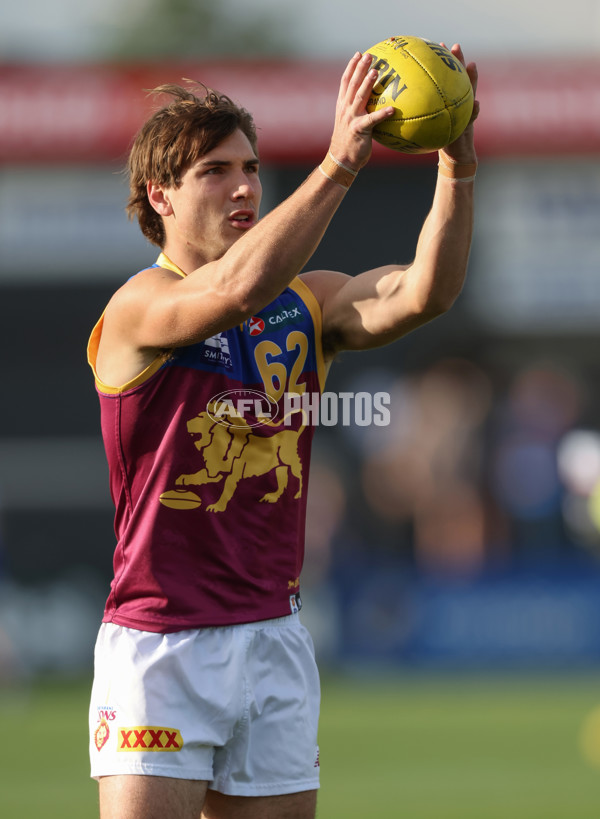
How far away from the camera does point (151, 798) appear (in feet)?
12.2

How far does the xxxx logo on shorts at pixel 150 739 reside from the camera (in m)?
3.79

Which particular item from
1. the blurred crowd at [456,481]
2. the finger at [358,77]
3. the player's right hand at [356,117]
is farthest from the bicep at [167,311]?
the blurred crowd at [456,481]

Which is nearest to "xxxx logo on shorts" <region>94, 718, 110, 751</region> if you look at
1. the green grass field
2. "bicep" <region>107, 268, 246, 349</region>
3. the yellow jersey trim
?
the yellow jersey trim

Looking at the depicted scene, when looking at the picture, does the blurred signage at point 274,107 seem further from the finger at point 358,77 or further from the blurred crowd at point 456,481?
the finger at point 358,77

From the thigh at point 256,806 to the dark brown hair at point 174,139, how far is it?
1740 mm

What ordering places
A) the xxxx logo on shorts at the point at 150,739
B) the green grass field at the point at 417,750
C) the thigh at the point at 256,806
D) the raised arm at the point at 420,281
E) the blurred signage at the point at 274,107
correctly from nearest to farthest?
the xxxx logo on shorts at the point at 150,739
the thigh at the point at 256,806
the raised arm at the point at 420,281
the green grass field at the point at 417,750
the blurred signage at the point at 274,107

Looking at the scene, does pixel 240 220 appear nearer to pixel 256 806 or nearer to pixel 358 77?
pixel 358 77

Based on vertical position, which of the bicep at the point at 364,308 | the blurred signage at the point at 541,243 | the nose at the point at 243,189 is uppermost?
the blurred signage at the point at 541,243

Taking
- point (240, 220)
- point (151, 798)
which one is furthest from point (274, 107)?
point (151, 798)

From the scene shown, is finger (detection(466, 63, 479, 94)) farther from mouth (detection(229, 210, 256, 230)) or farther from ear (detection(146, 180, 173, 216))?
ear (detection(146, 180, 173, 216))

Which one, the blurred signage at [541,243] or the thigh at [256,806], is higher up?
the blurred signage at [541,243]

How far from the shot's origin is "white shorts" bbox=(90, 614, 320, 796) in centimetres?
381

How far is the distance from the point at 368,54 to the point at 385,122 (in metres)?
0.21

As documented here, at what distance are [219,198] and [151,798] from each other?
1745 mm
